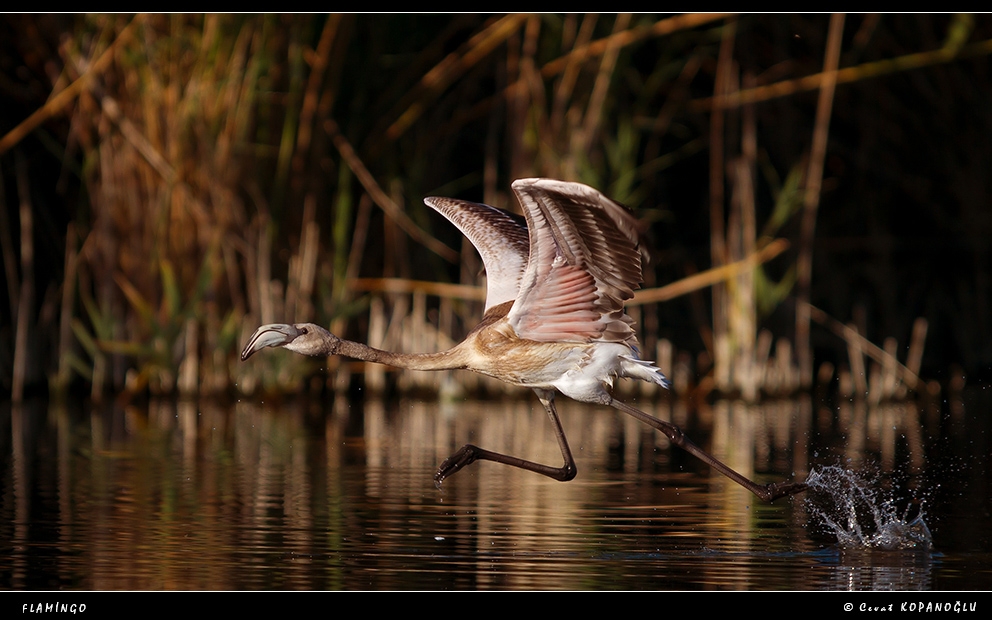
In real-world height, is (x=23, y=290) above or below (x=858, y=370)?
above

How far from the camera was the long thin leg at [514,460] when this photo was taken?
7647 millimetres

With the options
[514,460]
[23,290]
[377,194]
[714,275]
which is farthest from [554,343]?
[23,290]

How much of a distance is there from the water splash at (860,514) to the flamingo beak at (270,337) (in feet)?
8.36

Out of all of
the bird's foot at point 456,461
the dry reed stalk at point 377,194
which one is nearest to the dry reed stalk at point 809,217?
the dry reed stalk at point 377,194

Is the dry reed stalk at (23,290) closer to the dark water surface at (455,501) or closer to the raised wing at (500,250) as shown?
the dark water surface at (455,501)

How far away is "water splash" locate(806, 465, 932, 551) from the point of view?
22.6 ft

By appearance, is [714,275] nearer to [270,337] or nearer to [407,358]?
[407,358]

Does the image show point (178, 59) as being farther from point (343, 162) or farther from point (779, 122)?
point (779, 122)

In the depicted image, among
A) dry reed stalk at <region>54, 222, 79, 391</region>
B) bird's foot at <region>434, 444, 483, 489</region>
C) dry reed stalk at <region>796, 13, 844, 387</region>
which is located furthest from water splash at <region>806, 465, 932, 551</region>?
dry reed stalk at <region>54, 222, 79, 391</region>

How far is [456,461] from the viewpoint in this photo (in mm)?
7688

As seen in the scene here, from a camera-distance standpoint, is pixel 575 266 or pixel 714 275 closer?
pixel 575 266

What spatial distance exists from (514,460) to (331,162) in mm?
5461

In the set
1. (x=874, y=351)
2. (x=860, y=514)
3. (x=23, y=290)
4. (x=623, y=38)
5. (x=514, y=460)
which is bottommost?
(x=860, y=514)

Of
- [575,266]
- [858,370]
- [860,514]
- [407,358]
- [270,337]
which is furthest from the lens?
[858,370]
